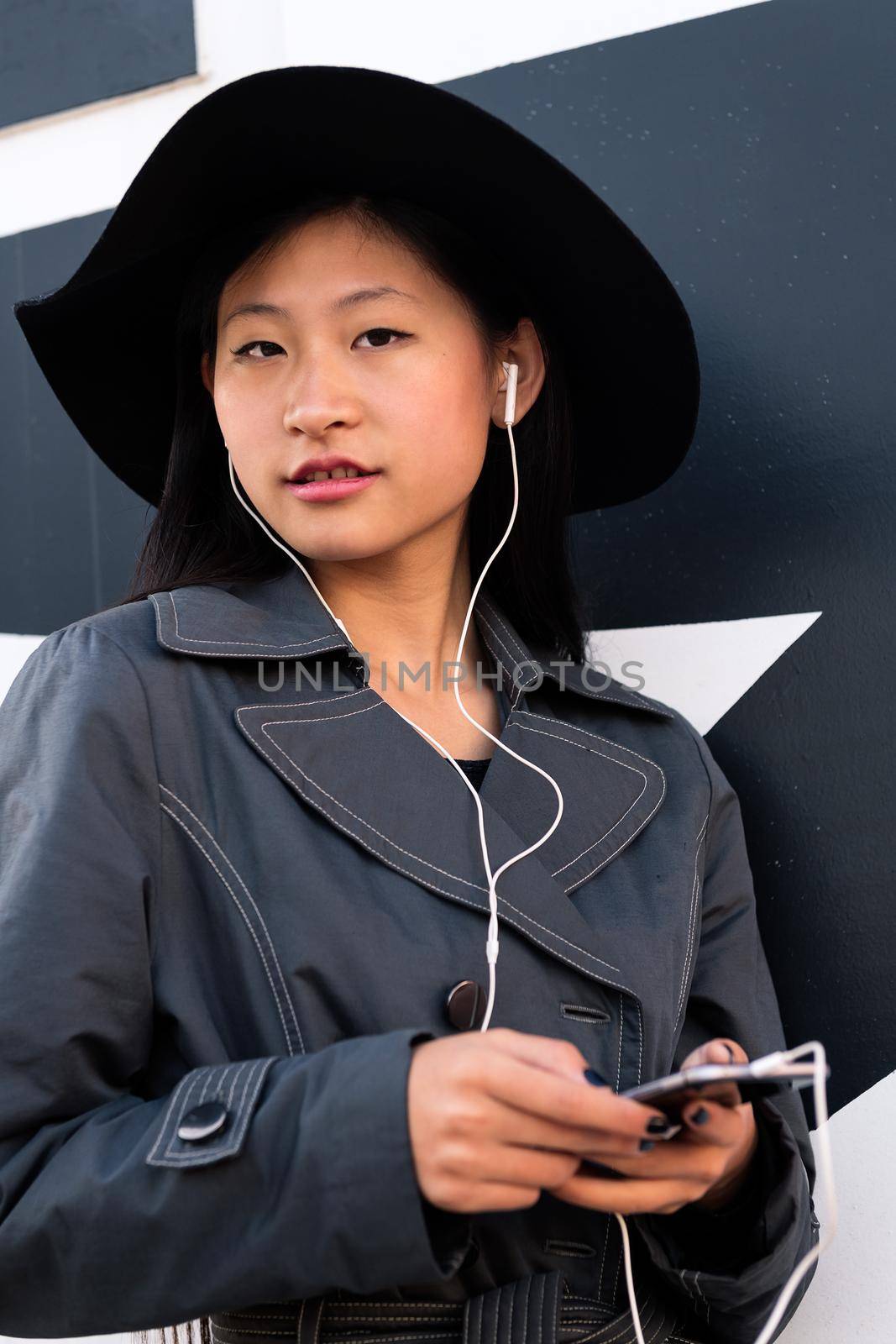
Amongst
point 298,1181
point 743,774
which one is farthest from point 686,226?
point 298,1181

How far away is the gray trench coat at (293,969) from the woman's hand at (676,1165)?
10 centimetres

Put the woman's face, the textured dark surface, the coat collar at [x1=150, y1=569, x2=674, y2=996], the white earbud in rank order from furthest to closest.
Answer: the textured dark surface, the white earbud, the woman's face, the coat collar at [x1=150, y1=569, x2=674, y2=996]

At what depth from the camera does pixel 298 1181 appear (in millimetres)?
1070

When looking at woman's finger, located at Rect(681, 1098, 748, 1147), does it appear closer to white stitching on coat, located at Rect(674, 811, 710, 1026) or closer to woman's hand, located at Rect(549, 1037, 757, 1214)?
woman's hand, located at Rect(549, 1037, 757, 1214)

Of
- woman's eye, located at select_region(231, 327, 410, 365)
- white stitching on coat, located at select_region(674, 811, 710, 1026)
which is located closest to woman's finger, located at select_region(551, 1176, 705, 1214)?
white stitching on coat, located at select_region(674, 811, 710, 1026)

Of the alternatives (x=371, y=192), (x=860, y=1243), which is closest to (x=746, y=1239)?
(x=860, y=1243)

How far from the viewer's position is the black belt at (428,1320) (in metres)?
1.24

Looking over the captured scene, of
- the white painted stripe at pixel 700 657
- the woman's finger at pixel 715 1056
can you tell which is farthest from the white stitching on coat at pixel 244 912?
the white painted stripe at pixel 700 657

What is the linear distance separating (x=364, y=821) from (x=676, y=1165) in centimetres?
43

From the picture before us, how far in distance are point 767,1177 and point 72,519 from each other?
1360 mm

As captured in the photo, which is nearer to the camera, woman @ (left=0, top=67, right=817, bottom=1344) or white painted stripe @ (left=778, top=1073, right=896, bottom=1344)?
woman @ (left=0, top=67, right=817, bottom=1344)

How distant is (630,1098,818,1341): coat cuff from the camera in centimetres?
137

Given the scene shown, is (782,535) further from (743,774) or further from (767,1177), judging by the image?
(767,1177)

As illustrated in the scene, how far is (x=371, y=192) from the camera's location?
155 centimetres
